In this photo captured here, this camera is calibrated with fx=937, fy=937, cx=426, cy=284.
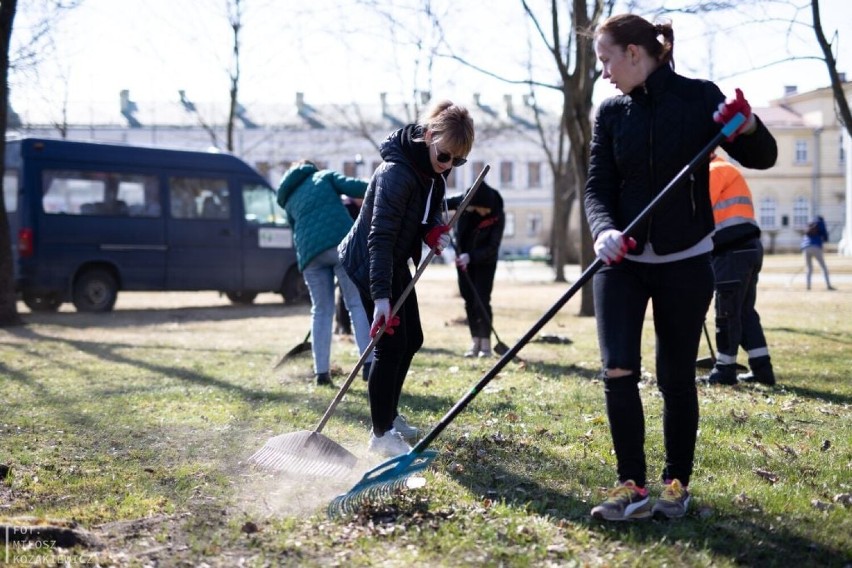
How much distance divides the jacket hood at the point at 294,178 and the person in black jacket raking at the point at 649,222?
403 cm

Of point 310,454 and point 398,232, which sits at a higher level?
point 398,232

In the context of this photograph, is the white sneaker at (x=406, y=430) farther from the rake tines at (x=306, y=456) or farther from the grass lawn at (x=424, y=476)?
the rake tines at (x=306, y=456)

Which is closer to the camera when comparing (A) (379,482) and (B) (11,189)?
(A) (379,482)

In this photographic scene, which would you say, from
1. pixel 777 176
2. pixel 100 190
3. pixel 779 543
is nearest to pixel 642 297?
pixel 779 543

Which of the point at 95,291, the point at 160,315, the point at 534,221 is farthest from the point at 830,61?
the point at 534,221

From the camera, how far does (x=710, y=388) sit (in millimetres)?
7156

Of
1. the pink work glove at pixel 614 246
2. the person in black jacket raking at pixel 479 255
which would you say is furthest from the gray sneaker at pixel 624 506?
the person in black jacket raking at pixel 479 255

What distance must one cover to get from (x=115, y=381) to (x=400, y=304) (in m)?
4.04

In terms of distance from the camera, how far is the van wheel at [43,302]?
15.0m

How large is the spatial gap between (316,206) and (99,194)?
8972 millimetres

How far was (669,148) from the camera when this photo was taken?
3.64m

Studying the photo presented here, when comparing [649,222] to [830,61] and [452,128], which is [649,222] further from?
[830,61]

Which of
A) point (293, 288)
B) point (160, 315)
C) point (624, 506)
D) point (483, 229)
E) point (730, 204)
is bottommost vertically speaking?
point (160, 315)

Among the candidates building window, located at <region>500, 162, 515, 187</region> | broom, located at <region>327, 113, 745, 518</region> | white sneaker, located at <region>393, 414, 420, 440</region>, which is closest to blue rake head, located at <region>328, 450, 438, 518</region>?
broom, located at <region>327, 113, 745, 518</region>
